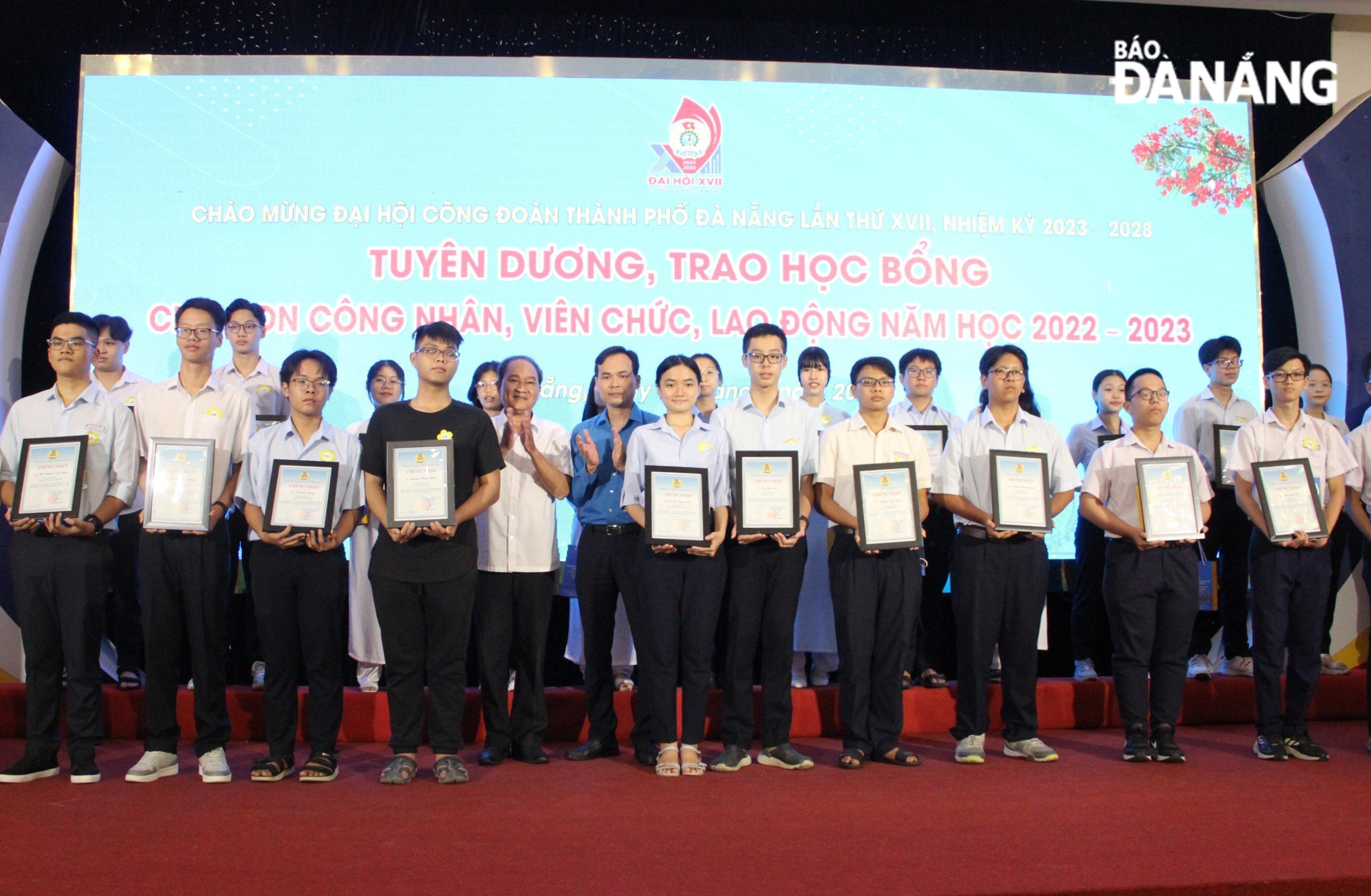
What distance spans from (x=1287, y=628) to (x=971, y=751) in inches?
50.6

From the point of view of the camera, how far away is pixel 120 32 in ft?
17.6

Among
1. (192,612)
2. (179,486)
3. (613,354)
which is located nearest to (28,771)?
(192,612)

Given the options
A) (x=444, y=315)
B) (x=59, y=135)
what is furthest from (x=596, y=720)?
(x=59, y=135)

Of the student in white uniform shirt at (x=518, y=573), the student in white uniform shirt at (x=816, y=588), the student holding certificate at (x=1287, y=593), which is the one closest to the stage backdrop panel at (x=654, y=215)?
the student in white uniform shirt at (x=816, y=588)

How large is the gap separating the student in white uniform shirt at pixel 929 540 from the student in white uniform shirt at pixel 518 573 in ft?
5.15

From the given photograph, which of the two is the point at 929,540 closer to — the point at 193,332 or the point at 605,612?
the point at 605,612

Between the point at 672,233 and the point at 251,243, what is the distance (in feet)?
6.67

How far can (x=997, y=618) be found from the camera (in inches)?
147

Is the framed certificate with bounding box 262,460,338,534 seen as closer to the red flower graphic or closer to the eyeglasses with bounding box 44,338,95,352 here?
the eyeglasses with bounding box 44,338,95,352

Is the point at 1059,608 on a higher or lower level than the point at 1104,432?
lower

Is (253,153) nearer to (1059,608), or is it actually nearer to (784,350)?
(784,350)

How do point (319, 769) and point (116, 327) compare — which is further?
point (116, 327)

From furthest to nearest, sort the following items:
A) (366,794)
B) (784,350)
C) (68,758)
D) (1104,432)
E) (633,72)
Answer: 1. (633,72)
2. (1104,432)
3. (784,350)
4. (68,758)
5. (366,794)

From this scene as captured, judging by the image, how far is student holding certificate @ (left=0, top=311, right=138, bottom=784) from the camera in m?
3.34
